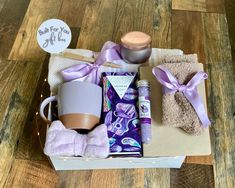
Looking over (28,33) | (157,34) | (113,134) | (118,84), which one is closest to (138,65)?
(118,84)

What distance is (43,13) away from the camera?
131 centimetres

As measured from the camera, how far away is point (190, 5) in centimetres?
135

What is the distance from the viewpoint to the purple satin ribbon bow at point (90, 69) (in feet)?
2.92

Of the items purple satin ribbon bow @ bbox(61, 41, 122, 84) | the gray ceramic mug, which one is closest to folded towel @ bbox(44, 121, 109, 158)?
the gray ceramic mug

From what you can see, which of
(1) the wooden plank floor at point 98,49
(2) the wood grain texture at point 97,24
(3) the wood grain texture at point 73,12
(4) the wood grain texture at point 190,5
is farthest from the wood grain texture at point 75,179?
(4) the wood grain texture at point 190,5

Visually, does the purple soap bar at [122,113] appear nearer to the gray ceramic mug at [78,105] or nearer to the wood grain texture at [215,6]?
the gray ceramic mug at [78,105]

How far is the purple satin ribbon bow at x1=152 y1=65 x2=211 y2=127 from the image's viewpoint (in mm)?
786

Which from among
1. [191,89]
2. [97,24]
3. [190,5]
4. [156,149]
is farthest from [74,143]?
[190,5]

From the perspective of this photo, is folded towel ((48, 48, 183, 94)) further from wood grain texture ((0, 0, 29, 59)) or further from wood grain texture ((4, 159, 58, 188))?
wood grain texture ((0, 0, 29, 59))

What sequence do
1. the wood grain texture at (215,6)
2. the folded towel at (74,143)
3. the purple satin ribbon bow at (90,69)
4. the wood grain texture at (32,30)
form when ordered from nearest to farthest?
the folded towel at (74,143), the purple satin ribbon bow at (90,69), the wood grain texture at (32,30), the wood grain texture at (215,6)

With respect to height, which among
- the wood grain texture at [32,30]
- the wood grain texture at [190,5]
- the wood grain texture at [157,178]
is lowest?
the wood grain texture at [157,178]

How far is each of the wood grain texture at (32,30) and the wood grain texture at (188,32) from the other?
0.46m

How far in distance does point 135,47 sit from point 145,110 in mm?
184

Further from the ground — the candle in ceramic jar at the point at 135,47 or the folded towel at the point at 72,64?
the candle in ceramic jar at the point at 135,47
